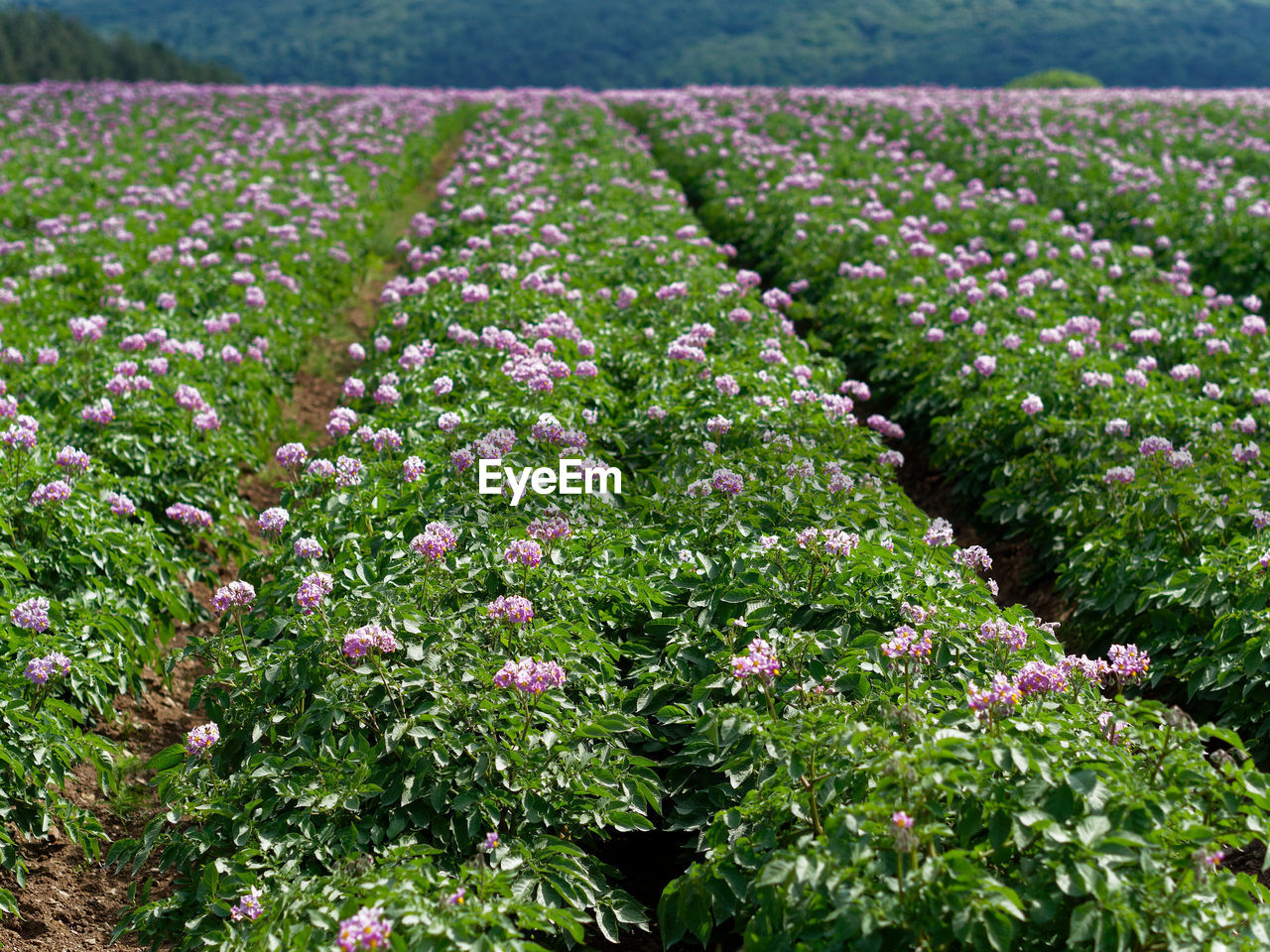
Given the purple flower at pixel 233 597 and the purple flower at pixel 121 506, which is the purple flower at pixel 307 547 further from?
the purple flower at pixel 121 506

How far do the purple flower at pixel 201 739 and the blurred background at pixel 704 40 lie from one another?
66495 millimetres

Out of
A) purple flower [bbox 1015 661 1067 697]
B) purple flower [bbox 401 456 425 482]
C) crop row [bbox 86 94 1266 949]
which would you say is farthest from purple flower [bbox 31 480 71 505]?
purple flower [bbox 1015 661 1067 697]

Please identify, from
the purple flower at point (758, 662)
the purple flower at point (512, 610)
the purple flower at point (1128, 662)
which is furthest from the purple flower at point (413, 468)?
the purple flower at point (1128, 662)

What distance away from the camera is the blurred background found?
217ft

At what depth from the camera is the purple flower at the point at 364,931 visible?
2482 millimetres

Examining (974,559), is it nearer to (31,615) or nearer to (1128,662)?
(1128,662)

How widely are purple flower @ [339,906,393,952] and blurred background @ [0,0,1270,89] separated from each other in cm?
6737

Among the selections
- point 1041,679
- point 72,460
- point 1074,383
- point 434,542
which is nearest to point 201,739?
point 434,542

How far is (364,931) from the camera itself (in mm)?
2512

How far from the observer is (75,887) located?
163 inches

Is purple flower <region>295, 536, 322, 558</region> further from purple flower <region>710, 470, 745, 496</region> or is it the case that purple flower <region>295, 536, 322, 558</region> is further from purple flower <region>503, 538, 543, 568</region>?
purple flower <region>710, 470, 745, 496</region>

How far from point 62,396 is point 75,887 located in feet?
12.8

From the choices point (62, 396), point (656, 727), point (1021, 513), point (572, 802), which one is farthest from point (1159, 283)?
point (62, 396)

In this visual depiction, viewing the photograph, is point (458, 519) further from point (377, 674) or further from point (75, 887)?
point (75, 887)
